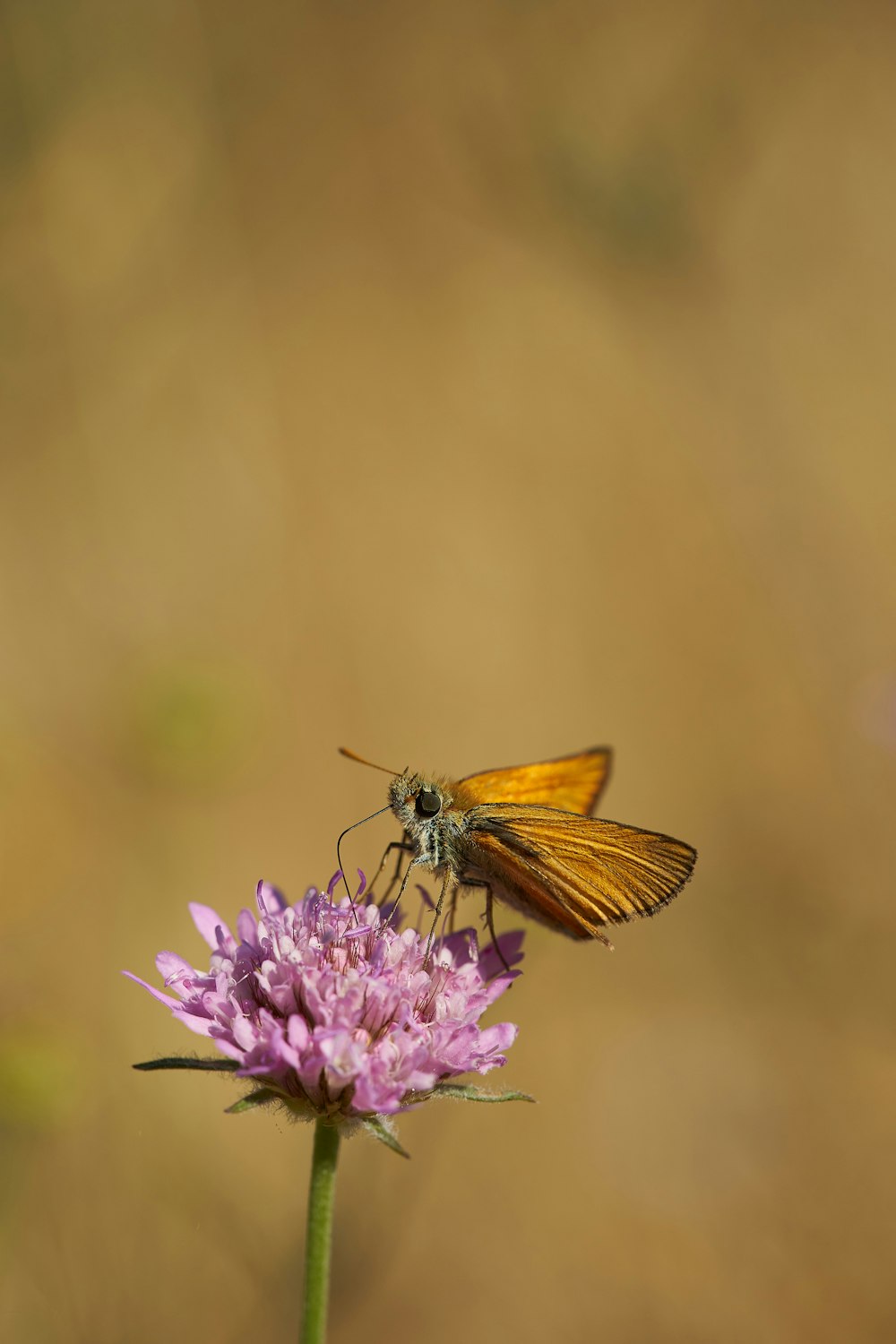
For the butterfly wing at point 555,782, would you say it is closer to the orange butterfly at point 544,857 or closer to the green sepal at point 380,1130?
the orange butterfly at point 544,857

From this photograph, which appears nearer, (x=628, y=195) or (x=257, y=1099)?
(x=257, y=1099)

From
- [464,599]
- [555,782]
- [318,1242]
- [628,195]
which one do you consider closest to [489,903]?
[555,782]

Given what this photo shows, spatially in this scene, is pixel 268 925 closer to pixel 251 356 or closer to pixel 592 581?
pixel 592 581

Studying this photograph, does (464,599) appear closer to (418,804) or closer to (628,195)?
(628,195)

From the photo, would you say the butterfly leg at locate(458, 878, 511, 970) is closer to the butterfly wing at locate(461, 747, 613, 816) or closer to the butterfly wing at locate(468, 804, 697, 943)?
the butterfly wing at locate(468, 804, 697, 943)

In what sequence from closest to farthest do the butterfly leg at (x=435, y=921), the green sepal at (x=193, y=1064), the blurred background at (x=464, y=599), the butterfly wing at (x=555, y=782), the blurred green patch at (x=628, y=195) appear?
1. the green sepal at (x=193, y=1064)
2. the butterfly leg at (x=435, y=921)
3. the butterfly wing at (x=555, y=782)
4. the blurred green patch at (x=628, y=195)
5. the blurred background at (x=464, y=599)

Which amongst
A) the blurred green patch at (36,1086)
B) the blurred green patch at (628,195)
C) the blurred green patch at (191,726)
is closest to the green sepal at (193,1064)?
the blurred green patch at (36,1086)

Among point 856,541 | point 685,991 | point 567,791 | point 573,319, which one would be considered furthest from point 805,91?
point 567,791
